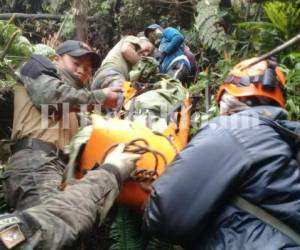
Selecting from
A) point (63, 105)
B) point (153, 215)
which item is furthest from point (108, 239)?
point (153, 215)

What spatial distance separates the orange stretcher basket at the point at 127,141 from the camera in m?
3.54

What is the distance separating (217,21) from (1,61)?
526 centimetres

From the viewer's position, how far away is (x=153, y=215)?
2822mm

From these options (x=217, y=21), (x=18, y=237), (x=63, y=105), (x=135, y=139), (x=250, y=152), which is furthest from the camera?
(x=217, y=21)

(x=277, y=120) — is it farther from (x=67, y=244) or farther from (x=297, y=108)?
(x=297, y=108)

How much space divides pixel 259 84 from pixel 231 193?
99 centimetres

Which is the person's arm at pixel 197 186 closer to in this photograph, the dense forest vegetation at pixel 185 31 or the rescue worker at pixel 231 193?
the rescue worker at pixel 231 193

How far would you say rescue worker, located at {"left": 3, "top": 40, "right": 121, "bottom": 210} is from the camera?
4152 millimetres

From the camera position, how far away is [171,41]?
24.4 ft

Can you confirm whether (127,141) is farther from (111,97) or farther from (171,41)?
(171,41)

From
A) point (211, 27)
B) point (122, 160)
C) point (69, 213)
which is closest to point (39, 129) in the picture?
point (122, 160)

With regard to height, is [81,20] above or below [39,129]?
above

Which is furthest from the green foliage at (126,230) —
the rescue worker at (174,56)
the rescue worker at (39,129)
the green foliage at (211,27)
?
the green foliage at (211,27)

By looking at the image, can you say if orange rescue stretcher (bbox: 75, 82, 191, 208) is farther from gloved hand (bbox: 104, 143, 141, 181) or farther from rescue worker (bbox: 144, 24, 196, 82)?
rescue worker (bbox: 144, 24, 196, 82)
